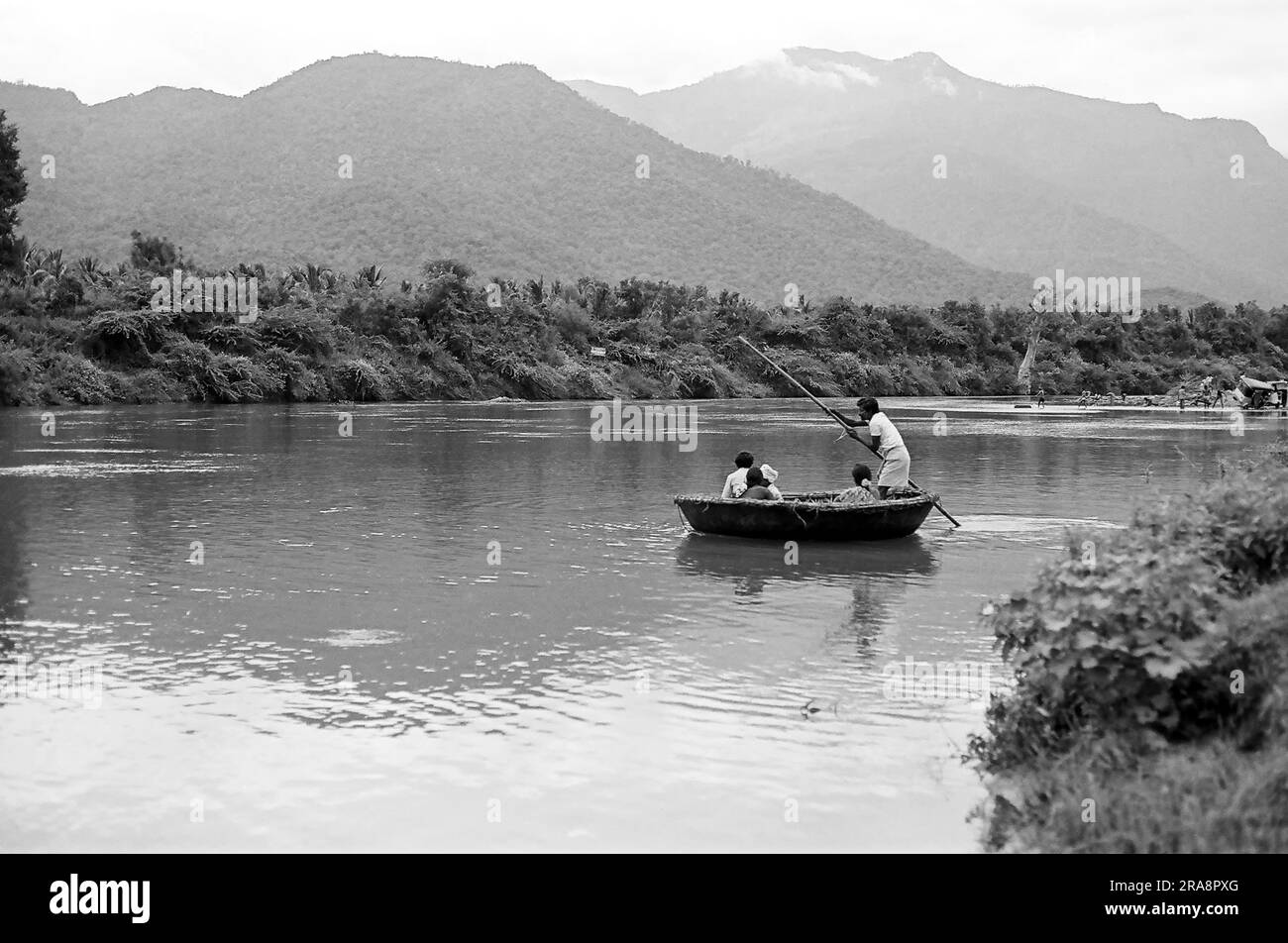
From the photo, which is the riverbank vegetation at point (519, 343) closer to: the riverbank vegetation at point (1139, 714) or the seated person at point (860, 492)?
the seated person at point (860, 492)

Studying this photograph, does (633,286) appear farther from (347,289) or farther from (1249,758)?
(1249,758)

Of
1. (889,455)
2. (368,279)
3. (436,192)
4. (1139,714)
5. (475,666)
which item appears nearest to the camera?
(1139,714)

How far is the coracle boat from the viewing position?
621 inches

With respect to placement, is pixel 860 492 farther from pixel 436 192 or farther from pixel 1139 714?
pixel 436 192

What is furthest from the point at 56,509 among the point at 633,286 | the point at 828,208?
the point at 828,208

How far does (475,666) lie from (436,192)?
11205cm

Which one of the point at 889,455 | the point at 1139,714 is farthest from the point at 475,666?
the point at 889,455

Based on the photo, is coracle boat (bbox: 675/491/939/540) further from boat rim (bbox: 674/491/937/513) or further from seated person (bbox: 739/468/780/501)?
seated person (bbox: 739/468/780/501)

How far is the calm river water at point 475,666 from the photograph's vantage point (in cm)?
698

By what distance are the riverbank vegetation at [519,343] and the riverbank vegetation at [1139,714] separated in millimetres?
48207

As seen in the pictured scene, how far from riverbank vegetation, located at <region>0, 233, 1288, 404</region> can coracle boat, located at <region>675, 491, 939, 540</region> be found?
131 ft

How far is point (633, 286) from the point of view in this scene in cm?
8462

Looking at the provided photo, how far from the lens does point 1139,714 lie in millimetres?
6445

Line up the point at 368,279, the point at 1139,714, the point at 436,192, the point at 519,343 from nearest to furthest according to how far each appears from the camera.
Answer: the point at 1139,714 < the point at 519,343 < the point at 368,279 < the point at 436,192
